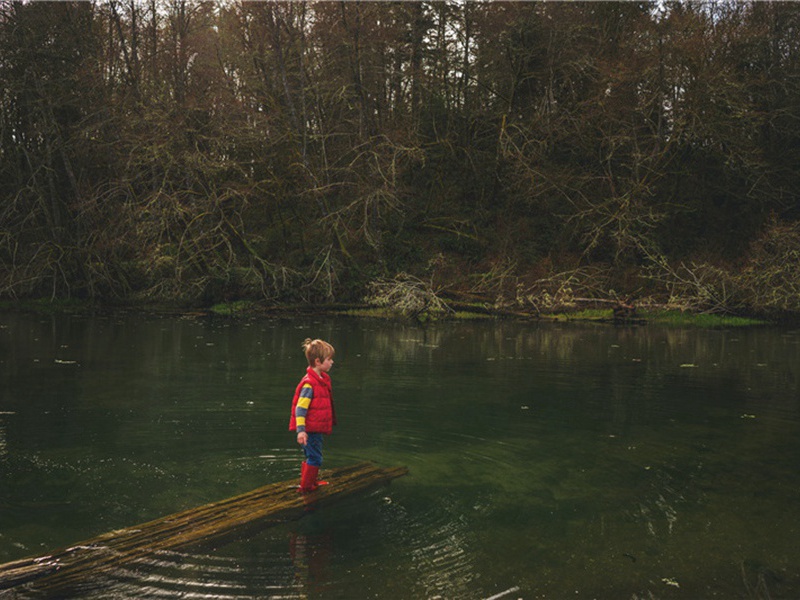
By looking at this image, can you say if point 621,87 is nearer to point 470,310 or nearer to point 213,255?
point 470,310

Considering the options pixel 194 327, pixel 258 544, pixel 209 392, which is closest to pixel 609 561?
pixel 258 544

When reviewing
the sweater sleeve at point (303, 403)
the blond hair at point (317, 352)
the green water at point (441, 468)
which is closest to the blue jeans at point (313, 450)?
the sweater sleeve at point (303, 403)

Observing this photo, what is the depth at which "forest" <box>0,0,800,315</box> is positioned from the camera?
2508 cm

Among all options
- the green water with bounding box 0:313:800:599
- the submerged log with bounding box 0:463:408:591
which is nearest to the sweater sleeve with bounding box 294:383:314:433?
the submerged log with bounding box 0:463:408:591

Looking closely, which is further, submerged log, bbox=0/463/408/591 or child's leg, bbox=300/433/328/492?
child's leg, bbox=300/433/328/492

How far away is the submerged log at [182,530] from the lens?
15.9ft

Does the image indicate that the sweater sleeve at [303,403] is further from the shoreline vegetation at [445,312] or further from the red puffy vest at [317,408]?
the shoreline vegetation at [445,312]

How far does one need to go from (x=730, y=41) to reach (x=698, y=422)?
72.9 feet

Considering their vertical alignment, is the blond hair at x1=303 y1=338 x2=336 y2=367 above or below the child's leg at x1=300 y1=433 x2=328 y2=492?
above

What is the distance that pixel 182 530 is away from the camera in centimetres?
562

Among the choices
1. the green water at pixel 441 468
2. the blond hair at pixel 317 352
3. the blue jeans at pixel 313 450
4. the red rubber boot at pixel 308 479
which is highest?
the blond hair at pixel 317 352

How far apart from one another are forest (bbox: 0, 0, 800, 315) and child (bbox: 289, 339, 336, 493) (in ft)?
57.2

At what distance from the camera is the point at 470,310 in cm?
2512

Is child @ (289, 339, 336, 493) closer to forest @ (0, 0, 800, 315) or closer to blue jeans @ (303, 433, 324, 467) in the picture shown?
blue jeans @ (303, 433, 324, 467)
